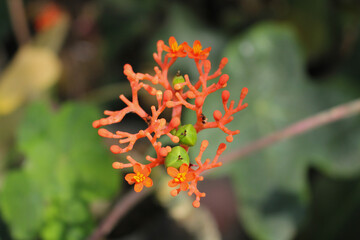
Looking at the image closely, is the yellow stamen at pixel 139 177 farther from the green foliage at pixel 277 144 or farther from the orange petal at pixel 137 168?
the green foliage at pixel 277 144

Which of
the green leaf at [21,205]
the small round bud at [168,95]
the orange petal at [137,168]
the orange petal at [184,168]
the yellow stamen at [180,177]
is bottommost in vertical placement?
the green leaf at [21,205]

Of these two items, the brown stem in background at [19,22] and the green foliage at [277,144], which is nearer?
the green foliage at [277,144]

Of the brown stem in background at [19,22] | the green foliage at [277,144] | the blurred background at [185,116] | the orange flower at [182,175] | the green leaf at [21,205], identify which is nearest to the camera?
the orange flower at [182,175]

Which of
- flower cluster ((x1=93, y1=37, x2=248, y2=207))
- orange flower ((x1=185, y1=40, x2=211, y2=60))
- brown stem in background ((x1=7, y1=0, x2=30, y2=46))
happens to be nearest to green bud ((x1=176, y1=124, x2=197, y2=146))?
flower cluster ((x1=93, y1=37, x2=248, y2=207))

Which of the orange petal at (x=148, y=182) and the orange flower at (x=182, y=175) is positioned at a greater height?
the orange petal at (x=148, y=182)

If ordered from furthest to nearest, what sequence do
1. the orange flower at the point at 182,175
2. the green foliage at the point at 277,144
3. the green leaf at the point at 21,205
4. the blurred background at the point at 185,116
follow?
1. the green foliage at the point at 277,144
2. the blurred background at the point at 185,116
3. the green leaf at the point at 21,205
4. the orange flower at the point at 182,175

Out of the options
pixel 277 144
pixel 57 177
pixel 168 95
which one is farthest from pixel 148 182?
pixel 277 144

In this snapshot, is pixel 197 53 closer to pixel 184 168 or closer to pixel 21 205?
pixel 184 168

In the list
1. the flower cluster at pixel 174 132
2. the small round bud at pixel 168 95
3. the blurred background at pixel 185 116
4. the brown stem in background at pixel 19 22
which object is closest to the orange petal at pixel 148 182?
the flower cluster at pixel 174 132
